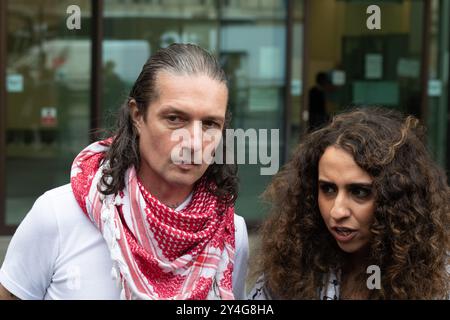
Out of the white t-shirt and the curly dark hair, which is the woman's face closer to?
the curly dark hair

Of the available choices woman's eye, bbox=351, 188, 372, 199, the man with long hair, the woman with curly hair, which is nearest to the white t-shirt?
the man with long hair

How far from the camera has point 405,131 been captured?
2457mm

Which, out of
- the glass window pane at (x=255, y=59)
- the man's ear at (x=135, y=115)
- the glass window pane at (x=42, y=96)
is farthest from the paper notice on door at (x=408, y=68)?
the man's ear at (x=135, y=115)

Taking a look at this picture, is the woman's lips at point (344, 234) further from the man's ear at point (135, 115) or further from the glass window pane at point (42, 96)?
the glass window pane at point (42, 96)

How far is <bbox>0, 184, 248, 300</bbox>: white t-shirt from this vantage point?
7.50 feet

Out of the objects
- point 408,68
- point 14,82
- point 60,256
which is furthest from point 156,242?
point 408,68

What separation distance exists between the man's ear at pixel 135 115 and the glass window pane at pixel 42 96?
5.35 metres

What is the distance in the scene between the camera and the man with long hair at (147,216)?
2240mm

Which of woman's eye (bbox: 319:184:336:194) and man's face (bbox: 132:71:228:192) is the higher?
man's face (bbox: 132:71:228:192)

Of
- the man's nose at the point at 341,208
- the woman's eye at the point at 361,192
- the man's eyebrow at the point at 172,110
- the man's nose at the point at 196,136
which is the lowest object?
the man's nose at the point at 341,208

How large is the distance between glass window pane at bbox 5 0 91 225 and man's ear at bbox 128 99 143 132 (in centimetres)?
535

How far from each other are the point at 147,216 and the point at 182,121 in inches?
10.9

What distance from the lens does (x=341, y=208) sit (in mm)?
2266

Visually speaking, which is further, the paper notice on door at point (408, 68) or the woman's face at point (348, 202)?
the paper notice on door at point (408, 68)
